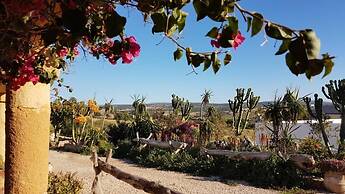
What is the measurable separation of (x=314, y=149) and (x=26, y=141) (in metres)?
11.9

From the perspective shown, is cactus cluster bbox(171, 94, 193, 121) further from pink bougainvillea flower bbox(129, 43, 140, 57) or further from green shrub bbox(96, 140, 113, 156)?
pink bougainvillea flower bbox(129, 43, 140, 57)

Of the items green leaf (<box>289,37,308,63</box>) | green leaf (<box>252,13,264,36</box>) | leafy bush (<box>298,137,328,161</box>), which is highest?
green leaf (<box>252,13,264,36</box>)

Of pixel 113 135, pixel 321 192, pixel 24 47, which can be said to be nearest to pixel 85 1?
pixel 24 47

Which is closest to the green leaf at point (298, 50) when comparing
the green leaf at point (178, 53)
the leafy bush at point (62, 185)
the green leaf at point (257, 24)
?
the green leaf at point (257, 24)

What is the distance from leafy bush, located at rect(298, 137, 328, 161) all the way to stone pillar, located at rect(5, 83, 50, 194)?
35.7ft

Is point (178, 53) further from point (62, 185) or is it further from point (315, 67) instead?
point (62, 185)

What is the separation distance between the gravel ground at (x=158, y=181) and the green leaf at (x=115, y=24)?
355 inches

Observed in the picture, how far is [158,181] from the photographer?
11.3 metres

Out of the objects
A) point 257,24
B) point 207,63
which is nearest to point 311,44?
point 257,24

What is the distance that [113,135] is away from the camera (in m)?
20.2

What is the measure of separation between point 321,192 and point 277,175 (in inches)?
55.8

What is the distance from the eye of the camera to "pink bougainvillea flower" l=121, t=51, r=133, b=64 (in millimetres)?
2115

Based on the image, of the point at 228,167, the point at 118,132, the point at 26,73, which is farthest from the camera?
the point at 118,132

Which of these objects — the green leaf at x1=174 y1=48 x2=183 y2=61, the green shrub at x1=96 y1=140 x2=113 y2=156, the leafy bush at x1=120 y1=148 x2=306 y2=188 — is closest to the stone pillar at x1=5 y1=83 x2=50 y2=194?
the green leaf at x1=174 y1=48 x2=183 y2=61
